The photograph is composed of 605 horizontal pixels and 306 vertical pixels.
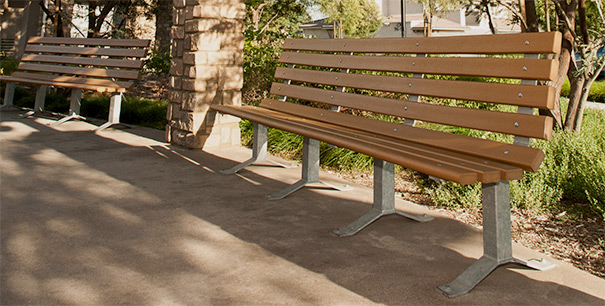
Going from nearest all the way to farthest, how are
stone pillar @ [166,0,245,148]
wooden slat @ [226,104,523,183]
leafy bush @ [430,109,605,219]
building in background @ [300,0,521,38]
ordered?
wooden slat @ [226,104,523,183] → leafy bush @ [430,109,605,219] → stone pillar @ [166,0,245,148] → building in background @ [300,0,521,38]

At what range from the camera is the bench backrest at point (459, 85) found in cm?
288

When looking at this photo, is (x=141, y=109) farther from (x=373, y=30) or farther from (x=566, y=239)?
(x=373, y=30)

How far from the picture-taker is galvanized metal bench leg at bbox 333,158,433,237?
3521mm

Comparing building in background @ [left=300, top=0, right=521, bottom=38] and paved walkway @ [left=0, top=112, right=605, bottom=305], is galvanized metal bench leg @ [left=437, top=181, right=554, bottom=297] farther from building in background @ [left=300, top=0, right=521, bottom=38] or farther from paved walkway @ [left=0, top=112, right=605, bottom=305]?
building in background @ [left=300, top=0, right=521, bottom=38]

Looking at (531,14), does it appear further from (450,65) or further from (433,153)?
(433,153)

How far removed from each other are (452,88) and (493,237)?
89cm

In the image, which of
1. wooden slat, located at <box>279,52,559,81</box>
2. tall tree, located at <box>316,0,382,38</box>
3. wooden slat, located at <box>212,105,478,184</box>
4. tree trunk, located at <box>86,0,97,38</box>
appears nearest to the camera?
wooden slat, located at <box>212,105,478,184</box>

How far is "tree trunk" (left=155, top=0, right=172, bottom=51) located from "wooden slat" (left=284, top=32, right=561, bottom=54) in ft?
17.5

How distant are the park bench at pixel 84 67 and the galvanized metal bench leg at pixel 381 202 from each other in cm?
405

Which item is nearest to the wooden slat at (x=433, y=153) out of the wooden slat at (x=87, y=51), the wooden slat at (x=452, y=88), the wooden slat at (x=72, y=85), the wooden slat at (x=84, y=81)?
the wooden slat at (x=452, y=88)

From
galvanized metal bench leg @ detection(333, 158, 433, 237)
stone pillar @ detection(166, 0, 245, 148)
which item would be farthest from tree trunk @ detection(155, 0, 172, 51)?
galvanized metal bench leg @ detection(333, 158, 433, 237)

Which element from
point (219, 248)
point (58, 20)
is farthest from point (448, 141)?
point (58, 20)

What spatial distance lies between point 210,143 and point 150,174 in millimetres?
1159

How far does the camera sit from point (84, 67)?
7.95 m
